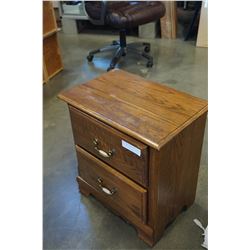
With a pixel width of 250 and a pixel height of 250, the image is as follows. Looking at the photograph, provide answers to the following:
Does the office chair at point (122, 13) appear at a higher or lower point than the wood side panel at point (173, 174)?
higher

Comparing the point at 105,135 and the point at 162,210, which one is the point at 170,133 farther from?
the point at 162,210

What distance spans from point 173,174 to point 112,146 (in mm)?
253

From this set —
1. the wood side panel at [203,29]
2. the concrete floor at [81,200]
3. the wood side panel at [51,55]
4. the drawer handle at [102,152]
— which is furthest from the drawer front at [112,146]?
the wood side panel at [203,29]

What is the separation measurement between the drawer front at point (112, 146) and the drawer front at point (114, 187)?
0.03 metres

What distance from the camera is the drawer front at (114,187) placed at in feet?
3.33

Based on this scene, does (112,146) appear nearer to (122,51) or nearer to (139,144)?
(139,144)

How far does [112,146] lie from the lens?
0.98m

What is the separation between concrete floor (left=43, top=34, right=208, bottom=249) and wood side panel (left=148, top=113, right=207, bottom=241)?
11 centimetres

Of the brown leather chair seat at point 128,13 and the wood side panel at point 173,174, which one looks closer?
the wood side panel at point 173,174

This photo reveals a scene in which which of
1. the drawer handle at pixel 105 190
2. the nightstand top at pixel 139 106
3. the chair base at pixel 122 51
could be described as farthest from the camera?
the chair base at pixel 122 51

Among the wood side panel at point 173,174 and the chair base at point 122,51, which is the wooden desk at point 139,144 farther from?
the chair base at point 122,51

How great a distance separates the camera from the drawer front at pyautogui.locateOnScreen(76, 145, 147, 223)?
3.33 ft

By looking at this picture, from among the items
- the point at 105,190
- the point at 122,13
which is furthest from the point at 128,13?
the point at 105,190
